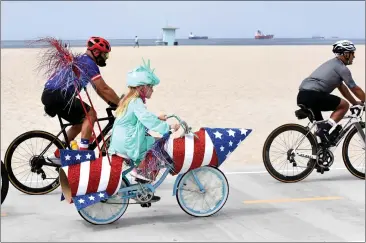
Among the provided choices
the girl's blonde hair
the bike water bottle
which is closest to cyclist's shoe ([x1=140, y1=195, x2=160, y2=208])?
the girl's blonde hair

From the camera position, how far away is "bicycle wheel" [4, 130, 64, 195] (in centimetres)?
732

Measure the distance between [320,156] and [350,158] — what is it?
33.8 inches

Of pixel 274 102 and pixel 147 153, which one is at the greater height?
pixel 147 153

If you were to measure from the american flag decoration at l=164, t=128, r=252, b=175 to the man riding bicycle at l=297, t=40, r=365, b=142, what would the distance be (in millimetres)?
1951

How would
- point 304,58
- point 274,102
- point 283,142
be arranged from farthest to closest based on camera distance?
1. point 304,58
2. point 274,102
3. point 283,142

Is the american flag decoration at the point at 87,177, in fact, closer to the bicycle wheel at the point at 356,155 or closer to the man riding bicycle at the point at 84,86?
the man riding bicycle at the point at 84,86

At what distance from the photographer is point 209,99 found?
19.4 m

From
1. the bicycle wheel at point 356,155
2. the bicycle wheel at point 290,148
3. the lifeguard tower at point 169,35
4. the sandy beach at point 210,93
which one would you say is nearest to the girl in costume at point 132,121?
the sandy beach at point 210,93

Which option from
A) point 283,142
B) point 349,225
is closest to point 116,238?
point 349,225

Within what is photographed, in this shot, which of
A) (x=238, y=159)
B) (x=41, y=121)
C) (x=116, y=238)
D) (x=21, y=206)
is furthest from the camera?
(x=41, y=121)

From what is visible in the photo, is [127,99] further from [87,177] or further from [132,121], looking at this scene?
[87,177]

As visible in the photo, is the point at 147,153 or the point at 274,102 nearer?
the point at 147,153

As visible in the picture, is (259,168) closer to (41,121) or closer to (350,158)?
(350,158)

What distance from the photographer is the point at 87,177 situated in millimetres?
5789
